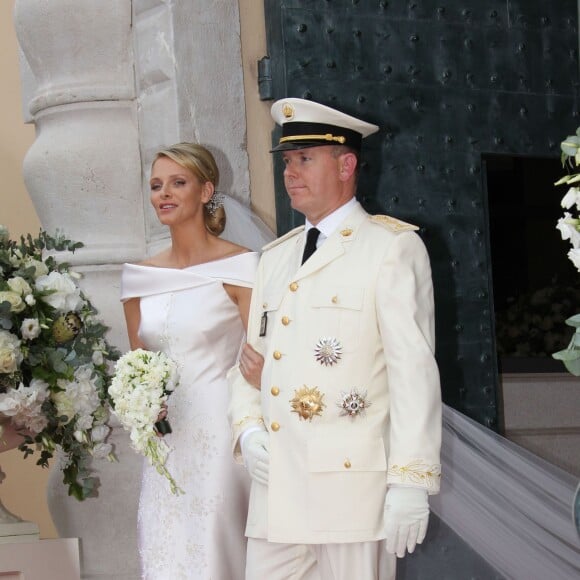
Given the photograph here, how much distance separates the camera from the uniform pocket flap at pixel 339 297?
3.34 m

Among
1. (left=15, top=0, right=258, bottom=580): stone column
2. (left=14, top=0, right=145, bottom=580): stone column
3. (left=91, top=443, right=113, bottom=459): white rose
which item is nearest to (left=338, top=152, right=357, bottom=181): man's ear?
(left=91, top=443, right=113, bottom=459): white rose

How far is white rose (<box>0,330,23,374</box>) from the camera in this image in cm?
367

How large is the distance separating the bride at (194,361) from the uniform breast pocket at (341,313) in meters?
0.83

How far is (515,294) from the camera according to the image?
333 inches

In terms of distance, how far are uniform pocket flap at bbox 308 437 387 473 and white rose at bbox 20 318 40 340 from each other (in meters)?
0.91

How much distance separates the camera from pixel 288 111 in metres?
3.56

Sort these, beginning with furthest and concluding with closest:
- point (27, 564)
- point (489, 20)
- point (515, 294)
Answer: point (515, 294), point (489, 20), point (27, 564)

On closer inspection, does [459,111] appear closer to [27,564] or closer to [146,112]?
[146,112]

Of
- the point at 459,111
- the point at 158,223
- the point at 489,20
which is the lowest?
the point at 158,223

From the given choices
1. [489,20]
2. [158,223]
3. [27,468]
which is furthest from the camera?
[27,468]

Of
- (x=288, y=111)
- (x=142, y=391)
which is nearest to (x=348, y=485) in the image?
(x=142, y=391)

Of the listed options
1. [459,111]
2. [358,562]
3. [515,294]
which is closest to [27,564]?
[358,562]

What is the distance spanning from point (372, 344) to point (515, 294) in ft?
17.3

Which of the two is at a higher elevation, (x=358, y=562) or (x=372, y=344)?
(x=372, y=344)
